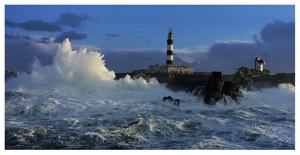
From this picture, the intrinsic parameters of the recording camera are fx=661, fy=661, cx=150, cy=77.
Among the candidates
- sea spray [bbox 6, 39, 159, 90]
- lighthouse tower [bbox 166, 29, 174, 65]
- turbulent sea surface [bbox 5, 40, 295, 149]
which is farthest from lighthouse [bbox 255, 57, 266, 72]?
sea spray [bbox 6, 39, 159, 90]

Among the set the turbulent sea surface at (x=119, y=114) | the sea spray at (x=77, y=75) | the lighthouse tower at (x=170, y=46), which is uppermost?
the lighthouse tower at (x=170, y=46)

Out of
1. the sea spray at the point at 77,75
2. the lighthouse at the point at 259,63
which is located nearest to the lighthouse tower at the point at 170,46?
the sea spray at the point at 77,75

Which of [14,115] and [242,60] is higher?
[242,60]

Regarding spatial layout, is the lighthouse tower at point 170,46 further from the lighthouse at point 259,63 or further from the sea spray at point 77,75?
the lighthouse at point 259,63

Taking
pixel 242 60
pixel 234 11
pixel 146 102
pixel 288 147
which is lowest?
pixel 288 147

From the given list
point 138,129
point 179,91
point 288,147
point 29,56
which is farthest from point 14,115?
point 288,147

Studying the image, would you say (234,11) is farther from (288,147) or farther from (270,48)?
(288,147)

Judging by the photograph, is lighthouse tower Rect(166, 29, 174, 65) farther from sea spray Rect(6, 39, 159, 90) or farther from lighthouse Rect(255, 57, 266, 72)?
lighthouse Rect(255, 57, 266, 72)

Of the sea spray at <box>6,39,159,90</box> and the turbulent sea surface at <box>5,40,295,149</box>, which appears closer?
the turbulent sea surface at <box>5,40,295,149</box>
